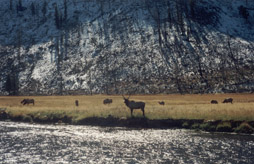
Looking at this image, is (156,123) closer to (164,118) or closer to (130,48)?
(164,118)

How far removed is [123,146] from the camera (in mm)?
24359

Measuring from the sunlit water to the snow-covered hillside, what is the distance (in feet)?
176

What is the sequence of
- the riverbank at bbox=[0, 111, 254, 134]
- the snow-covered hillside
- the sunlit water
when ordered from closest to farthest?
the sunlit water → the riverbank at bbox=[0, 111, 254, 134] → the snow-covered hillside

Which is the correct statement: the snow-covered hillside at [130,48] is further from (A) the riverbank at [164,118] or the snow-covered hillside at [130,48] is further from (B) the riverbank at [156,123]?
(B) the riverbank at [156,123]

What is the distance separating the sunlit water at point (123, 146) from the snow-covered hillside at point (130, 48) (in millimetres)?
53600

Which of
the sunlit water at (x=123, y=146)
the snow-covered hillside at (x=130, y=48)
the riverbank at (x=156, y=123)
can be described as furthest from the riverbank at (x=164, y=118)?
the snow-covered hillside at (x=130, y=48)

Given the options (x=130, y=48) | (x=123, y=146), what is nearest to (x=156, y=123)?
(x=123, y=146)

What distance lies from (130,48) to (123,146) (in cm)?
8006

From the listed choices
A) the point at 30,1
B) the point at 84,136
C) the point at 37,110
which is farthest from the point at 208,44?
the point at 30,1

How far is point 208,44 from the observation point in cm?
9888

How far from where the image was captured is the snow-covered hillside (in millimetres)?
87500

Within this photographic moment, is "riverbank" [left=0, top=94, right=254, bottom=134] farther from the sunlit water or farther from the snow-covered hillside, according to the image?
the snow-covered hillside

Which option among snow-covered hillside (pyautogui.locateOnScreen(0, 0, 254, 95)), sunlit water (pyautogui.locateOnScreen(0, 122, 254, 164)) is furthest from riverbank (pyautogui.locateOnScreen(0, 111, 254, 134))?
snow-covered hillside (pyautogui.locateOnScreen(0, 0, 254, 95))

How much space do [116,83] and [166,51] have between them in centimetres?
2159
